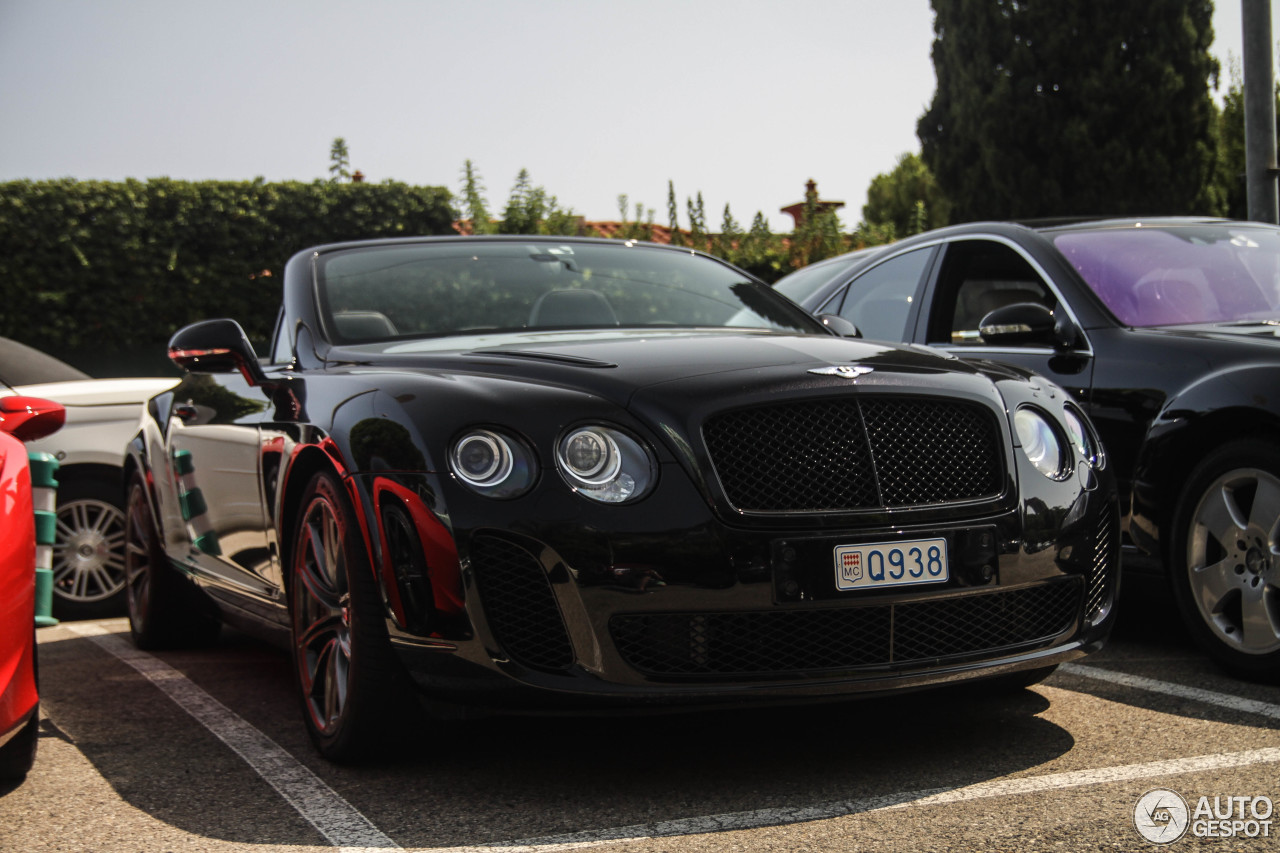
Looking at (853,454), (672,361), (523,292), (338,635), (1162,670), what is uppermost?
(523,292)

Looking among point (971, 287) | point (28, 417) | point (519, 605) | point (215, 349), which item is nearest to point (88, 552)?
point (215, 349)

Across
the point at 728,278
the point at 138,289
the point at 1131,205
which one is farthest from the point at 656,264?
the point at 1131,205

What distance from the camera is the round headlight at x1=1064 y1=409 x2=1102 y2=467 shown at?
3.67 metres

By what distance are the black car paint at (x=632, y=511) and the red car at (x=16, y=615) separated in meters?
0.73

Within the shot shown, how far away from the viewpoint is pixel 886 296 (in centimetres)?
654

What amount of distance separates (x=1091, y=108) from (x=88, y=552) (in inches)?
841

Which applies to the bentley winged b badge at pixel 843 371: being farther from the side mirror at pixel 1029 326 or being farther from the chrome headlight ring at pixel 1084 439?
the side mirror at pixel 1029 326

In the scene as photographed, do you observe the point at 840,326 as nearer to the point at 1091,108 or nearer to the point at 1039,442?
the point at 1039,442

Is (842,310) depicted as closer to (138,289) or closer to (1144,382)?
(1144,382)

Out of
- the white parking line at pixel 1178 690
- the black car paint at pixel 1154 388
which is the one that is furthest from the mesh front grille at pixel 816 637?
the black car paint at pixel 1154 388

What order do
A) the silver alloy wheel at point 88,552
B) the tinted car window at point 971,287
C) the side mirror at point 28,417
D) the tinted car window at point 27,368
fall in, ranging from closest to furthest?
the side mirror at point 28,417 < the tinted car window at point 971,287 < the silver alloy wheel at point 88,552 < the tinted car window at point 27,368

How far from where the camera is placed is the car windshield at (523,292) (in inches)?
176

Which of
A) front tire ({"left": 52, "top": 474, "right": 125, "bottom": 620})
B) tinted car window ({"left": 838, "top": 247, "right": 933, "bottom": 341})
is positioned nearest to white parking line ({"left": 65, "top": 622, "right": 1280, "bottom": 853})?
tinted car window ({"left": 838, "top": 247, "right": 933, "bottom": 341})

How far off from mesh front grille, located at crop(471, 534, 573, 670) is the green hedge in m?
13.3
